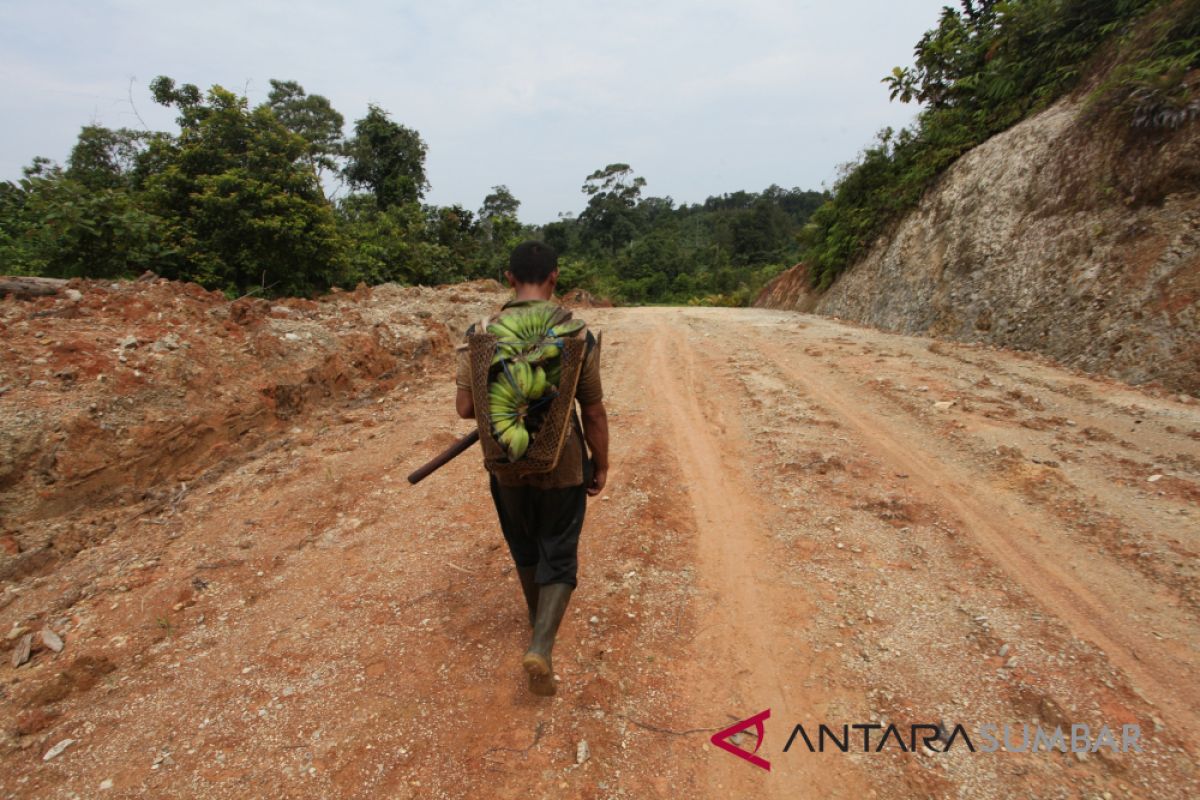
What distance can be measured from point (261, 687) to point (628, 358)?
683 centimetres

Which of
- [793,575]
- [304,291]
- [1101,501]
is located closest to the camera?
[793,575]

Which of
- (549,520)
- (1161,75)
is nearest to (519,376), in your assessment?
(549,520)

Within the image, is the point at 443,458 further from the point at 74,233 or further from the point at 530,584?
the point at 74,233

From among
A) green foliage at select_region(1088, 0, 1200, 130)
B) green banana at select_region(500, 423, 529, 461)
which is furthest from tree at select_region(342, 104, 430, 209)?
green banana at select_region(500, 423, 529, 461)

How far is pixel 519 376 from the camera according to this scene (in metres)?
2.06

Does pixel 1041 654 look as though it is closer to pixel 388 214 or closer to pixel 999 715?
pixel 999 715

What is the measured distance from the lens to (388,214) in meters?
19.8

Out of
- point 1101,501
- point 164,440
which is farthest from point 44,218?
point 1101,501

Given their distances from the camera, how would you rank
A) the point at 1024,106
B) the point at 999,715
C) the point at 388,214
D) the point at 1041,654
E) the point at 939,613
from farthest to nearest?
the point at 388,214 < the point at 1024,106 < the point at 939,613 < the point at 1041,654 < the point at 999,715

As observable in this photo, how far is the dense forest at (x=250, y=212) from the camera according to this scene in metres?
8.42

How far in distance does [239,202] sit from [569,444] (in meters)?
11.2

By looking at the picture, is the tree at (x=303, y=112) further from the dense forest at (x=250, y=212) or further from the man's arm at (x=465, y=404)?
the man's arm at (x=465, y=404)

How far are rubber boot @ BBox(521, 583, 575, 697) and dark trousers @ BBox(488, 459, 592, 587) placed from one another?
0.05 m

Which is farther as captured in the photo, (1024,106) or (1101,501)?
(1024,106)
